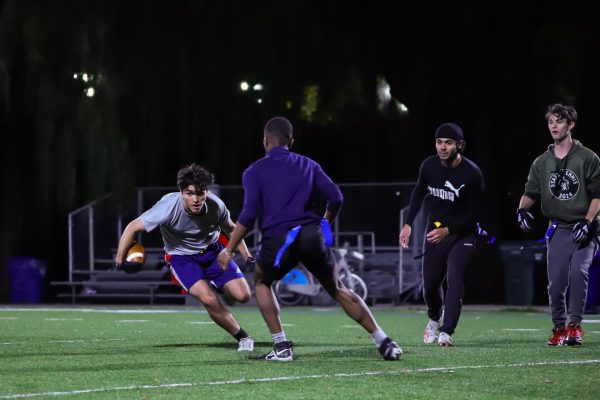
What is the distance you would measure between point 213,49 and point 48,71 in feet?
10.5

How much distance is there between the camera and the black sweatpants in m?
11.2

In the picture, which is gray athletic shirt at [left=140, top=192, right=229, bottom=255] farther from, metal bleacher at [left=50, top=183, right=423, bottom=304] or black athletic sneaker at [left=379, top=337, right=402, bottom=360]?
metal bleacher at [left=50, top=183, right=423, bottom=304]

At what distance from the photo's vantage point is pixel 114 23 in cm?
2366

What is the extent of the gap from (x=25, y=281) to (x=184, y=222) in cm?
1632

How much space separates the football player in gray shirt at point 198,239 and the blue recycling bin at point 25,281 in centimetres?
1566

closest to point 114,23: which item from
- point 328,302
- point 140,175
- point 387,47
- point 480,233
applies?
point 140,175

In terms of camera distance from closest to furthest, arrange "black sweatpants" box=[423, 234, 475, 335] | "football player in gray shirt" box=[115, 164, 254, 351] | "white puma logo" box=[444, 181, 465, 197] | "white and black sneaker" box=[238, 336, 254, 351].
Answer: "football player in gray shirt" box=[115, 164, 254, 351] < "white and black sneaker" box=[238, 336, 254, 351] < "black sweatpants" box=[423, 234, 475, 335] < "white puma logo" box=[444, 181, 465, 197]

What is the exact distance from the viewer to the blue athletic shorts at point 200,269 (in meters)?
11.3

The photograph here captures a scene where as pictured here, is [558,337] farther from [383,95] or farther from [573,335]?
[383,95]

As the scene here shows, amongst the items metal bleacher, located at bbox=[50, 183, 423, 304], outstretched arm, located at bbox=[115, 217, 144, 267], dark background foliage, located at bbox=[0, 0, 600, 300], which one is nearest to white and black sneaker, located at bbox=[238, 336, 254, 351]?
outstretched arm, located at bbox=[115, 217, 144, 267]

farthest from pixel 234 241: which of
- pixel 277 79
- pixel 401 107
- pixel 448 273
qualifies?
pixel 401 107

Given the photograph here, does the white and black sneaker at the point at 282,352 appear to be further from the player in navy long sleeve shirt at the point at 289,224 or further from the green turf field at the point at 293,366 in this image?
the green turf field at the point at 293,366

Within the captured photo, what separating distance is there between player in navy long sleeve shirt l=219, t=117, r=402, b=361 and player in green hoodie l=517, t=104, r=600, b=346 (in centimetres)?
256

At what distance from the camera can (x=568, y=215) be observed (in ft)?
37.2
